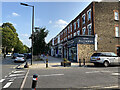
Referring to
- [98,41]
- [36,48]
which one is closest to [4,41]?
[36,48]

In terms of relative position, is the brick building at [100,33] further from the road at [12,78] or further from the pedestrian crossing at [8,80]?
the pedestrian crossing at [8,80]

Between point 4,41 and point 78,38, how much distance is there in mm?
28899

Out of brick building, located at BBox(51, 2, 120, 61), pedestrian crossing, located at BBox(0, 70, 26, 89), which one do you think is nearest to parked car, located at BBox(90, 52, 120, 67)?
brick building, located at BBox(51, 2, 120, 61)

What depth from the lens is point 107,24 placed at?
19.3 meters

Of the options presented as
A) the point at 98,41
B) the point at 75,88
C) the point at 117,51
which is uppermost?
the point at 98,41

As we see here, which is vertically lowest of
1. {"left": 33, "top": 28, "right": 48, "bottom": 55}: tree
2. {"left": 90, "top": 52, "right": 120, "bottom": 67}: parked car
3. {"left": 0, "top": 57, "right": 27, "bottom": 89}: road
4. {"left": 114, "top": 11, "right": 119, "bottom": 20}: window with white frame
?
{"left": 0, "top": 57, "right": 27, "bottom": 89}: road

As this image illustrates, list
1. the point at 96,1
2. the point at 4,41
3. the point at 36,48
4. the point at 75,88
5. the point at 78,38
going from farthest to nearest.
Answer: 1. the point at 4,41
2. the point at 36,48
3. the point at 96,1
4. the point at 78,38
5. the point at 75,88

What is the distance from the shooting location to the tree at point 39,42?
22.2m

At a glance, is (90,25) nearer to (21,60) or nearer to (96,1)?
(96,1)

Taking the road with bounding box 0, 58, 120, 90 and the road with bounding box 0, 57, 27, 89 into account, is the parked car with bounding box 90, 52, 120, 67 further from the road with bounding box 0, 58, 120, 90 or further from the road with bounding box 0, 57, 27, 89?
the road with bounding box 0, 57, 27, 89

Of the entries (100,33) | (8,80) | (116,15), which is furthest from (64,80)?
(116,15)

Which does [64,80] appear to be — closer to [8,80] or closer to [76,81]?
[76,81]

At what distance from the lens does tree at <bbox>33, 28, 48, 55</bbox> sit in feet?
72.8

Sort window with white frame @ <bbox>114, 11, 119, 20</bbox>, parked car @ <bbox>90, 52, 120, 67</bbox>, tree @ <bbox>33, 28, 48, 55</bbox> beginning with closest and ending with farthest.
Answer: parked car @ <bbox>90, 52, 120, 67</bbox>
window with white frame @ <bbox>114, 11, 119, 20</bbox>
tree @ <bbox>33, 28, 48, 55</bbox>
